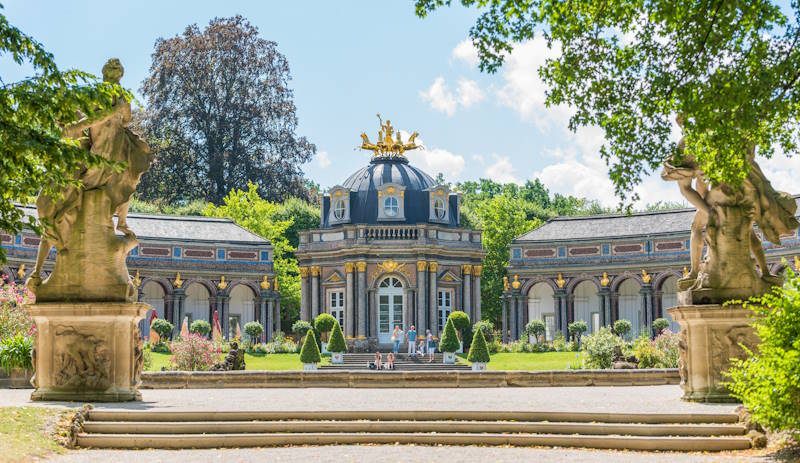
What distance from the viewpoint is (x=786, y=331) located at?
11609 millimetres

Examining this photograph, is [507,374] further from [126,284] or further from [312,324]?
[312,324]

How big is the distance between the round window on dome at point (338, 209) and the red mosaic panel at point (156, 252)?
8.29 metres

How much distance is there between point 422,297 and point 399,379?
3030cm

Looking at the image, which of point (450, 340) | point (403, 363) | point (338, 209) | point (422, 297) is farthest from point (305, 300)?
point (450, 340)

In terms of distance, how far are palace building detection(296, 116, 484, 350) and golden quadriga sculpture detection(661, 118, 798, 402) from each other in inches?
1394

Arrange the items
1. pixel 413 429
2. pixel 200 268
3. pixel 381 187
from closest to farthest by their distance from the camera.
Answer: pixel 413 429, pixel 381 187, pixel 200 268

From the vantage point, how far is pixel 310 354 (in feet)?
131

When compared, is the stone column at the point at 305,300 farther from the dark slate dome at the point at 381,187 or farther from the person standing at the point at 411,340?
the person standing at the point at 411,340

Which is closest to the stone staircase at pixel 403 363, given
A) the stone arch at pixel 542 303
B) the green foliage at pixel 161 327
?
the green foliage at pixel 161 327

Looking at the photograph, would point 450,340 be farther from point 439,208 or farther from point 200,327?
point 439,208

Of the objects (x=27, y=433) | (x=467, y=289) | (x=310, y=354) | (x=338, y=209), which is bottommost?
(x=27, y=433)

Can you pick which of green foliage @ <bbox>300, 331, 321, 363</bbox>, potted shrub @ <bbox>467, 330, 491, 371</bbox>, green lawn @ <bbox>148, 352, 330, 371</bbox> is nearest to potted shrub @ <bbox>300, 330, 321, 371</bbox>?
green foliage @ <bbox>300, 331, 321, 363</bbox>

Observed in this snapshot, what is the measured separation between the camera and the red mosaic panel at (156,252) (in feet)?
176

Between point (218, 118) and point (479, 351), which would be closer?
point (479, 351)
